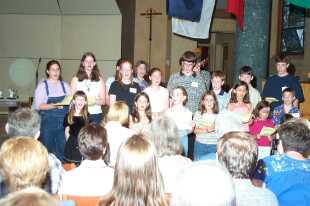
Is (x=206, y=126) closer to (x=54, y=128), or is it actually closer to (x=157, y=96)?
(x=157, y=96)

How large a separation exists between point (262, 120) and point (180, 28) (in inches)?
232

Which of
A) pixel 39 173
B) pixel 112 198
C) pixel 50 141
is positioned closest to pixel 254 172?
pixel 112 198

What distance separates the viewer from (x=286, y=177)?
10.4 feet

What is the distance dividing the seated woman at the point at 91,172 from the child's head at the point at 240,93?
297 centimetres

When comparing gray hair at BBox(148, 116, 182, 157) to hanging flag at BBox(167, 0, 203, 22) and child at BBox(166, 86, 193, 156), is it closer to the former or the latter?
child at BBox(166, 86, 193, 156)

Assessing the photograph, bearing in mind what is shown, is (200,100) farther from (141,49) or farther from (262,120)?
(141,49)

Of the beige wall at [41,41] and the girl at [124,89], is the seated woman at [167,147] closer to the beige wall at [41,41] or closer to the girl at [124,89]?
the girl at [124,89]

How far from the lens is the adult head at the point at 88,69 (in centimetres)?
592

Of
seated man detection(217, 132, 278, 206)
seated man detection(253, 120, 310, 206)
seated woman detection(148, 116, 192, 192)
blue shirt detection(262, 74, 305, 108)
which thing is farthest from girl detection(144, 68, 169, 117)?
seated man detection(217, 132, 278, 206)

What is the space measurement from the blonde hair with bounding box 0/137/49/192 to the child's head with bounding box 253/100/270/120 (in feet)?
13.0

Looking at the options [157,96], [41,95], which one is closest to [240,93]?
[157,96]

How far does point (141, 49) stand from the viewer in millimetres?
13469

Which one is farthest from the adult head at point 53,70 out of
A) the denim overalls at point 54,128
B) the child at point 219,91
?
the child at point 219,91

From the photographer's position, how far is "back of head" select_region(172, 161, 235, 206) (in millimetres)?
1892
